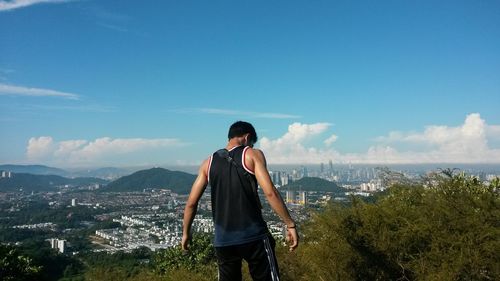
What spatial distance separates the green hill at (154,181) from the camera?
156750 mm

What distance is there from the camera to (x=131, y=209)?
104 metres

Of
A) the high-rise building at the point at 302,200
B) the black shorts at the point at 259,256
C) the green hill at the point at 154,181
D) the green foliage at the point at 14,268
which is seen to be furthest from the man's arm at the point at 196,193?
the green hill at the point at 154,181

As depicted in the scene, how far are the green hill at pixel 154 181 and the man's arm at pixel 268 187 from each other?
148m

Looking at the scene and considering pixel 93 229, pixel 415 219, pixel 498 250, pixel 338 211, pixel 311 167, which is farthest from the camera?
pixel 311 167

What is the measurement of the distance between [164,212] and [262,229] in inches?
3768

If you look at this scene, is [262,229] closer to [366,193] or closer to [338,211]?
[338,211]

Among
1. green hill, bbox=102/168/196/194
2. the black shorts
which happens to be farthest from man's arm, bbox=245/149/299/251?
green hill, bbox=102/168/196/194

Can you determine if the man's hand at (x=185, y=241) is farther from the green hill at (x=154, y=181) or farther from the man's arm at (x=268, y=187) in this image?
the green hill at (x=154, y=181)

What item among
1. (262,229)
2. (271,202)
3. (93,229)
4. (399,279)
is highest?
(271,202)

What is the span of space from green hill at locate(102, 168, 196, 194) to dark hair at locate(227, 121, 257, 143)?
148 meters

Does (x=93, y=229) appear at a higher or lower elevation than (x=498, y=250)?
lower

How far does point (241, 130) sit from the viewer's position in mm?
3611

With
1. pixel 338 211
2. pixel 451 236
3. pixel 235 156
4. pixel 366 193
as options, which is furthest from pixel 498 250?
pixel 235 156

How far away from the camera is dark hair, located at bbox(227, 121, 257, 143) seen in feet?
11.8
